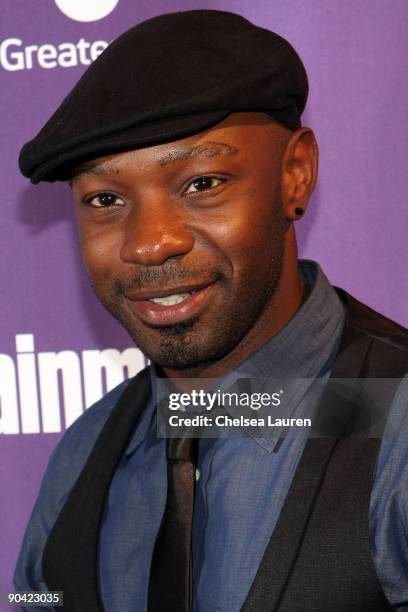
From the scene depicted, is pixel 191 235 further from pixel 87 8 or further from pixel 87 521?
pixel 87 8

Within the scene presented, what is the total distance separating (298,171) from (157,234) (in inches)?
9.7

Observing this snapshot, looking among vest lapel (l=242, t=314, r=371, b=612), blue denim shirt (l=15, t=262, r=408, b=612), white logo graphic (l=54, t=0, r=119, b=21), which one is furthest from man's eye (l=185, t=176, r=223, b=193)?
white logo graphic (l=54, t=0, r=119, b=21)

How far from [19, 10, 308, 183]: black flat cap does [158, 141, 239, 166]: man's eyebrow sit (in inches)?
1.0

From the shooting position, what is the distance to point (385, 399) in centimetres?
105

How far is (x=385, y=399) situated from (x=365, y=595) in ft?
0.76

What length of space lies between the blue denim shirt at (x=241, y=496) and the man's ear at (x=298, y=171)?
0.12 metres

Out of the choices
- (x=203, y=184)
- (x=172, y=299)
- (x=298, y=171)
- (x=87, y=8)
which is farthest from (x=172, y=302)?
(x=87, y=8)

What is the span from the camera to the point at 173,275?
1047mm

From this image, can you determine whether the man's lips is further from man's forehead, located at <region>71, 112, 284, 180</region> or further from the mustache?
man's forehead, located at <region>71, 112, 284, 180</region>

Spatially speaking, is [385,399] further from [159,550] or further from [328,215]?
[328,215]

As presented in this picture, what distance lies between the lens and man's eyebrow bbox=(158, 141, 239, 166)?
3.37 feet

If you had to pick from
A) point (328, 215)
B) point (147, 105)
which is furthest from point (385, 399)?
point (328, 215)

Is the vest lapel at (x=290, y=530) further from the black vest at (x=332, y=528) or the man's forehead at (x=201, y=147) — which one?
the man's forehead at (x=201, y=147)

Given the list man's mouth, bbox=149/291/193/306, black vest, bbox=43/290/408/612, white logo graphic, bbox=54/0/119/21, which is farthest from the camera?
white logo graphic, bbox=54/0/119/21
